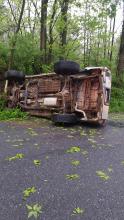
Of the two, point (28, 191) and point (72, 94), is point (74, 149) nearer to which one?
point (28, 191)

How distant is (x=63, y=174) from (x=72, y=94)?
449 cm

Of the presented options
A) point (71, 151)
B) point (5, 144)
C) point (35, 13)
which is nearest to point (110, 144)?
point (71, 151)

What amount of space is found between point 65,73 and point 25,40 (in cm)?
569

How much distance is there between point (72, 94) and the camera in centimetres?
848

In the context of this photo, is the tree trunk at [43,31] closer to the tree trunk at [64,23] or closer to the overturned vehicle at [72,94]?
the tree trunk at [64,23]

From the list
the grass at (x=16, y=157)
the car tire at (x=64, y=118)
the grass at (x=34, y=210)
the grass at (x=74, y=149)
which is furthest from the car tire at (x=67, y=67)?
the grass at (x=34, y=210)

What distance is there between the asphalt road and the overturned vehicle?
40.4 inches

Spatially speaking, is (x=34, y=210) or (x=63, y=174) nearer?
(x=34, y=210)

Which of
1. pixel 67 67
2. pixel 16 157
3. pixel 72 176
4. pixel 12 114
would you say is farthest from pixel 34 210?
pixel 12 114

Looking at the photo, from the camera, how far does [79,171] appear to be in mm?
4352

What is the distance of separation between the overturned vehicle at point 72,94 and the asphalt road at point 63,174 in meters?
1.03

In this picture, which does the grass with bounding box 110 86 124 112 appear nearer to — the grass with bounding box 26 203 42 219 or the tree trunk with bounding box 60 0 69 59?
the tree trunk with bounding box 60 0 69 59

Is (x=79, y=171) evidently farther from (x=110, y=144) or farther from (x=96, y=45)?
(x=96, y=45)

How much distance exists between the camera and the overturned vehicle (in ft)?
26.3
